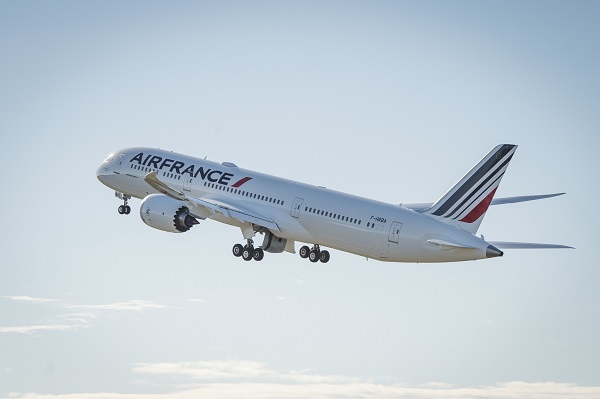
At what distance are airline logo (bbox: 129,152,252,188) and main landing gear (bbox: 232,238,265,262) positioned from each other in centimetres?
399

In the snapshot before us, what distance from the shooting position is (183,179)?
9025cm

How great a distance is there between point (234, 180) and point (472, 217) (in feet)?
58.6

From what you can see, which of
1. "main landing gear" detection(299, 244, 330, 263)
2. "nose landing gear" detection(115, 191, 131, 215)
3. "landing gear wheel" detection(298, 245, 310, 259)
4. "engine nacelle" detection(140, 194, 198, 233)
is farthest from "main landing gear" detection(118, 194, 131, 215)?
"main landing gear" detection(299, 244, 330, 263)

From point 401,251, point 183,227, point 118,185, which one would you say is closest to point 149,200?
point 183,227

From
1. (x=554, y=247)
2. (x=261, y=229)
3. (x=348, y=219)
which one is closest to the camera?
(x=554, y=247)

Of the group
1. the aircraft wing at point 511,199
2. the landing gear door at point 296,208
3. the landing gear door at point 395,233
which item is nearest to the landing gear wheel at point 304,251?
the landing gear door at point 296,208

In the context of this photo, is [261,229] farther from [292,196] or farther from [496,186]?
[496,186]

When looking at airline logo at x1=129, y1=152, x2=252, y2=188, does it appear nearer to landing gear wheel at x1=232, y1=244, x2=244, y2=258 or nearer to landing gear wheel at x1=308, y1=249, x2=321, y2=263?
landing gear wheel at x1=232, y1=244, x2=244, y2=258

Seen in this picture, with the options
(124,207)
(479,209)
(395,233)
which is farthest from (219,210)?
(479,209)

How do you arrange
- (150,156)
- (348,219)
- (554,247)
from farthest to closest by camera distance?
(150,156) < (348,219) < (554,247)

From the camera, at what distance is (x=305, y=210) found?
84.2 meters

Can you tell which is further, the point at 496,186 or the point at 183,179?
the point at 183,179

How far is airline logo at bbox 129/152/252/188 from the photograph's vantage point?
291 feet

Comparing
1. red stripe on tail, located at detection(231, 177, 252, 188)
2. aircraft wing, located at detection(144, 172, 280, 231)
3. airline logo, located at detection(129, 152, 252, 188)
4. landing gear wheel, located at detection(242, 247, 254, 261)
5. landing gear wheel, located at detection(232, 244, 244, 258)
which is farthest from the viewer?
airline logo, located at detection(129, 152, 252, 188)
